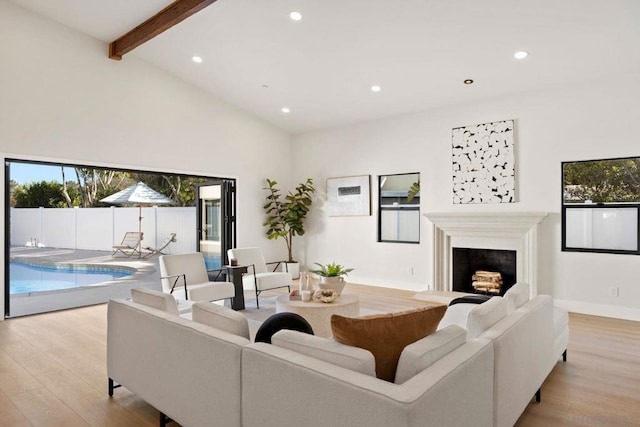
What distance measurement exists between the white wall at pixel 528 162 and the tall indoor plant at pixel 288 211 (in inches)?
25.4

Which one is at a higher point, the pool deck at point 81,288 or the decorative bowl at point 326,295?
the decorative bowl at point 326,295

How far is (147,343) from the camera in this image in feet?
8.05

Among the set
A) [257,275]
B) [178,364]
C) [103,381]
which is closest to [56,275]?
[257,275]

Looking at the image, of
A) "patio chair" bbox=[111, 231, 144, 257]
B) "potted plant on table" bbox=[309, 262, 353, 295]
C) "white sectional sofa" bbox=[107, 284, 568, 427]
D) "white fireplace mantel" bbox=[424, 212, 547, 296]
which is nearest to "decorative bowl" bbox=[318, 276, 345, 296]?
"potted plant on table" bbox=[309, 262, 353, 295]

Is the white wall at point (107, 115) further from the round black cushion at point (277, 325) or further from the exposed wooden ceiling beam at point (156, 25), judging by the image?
the round black cushion at point (277, 325)

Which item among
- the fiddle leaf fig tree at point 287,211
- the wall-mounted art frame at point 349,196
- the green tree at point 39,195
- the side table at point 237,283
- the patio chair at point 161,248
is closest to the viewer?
the side table at point 237,283

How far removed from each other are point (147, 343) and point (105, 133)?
4310 mm

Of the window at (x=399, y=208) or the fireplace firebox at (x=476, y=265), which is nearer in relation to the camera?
the fireplace firebox at (x=476, y=265)

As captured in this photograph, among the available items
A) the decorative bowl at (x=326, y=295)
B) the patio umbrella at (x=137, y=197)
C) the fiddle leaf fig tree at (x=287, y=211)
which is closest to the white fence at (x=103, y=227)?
the patio umbrella at (x=137, y=197)

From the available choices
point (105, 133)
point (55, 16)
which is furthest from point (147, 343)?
point (55, 16)

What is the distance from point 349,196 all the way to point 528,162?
123 inches

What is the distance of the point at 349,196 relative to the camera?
762 cm

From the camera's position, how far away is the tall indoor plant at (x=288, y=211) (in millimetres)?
7957

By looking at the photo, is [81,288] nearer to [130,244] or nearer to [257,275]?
[257,275]
